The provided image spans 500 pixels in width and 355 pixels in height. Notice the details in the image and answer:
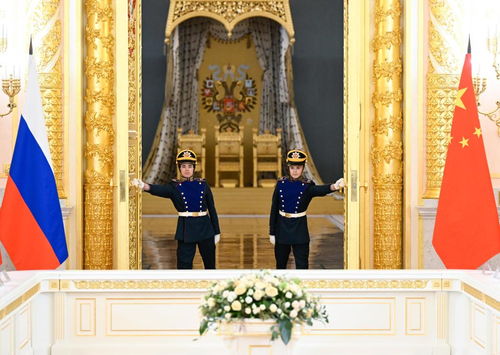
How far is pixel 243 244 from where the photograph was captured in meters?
10.8

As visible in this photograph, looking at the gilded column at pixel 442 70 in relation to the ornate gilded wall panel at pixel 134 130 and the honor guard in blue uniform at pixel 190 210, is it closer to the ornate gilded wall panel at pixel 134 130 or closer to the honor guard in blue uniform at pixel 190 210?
the honor guard in blue uniform at pixel 190 210

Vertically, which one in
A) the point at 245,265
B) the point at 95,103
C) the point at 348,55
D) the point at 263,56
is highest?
the point at 263,56

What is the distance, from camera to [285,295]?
3.84 meters

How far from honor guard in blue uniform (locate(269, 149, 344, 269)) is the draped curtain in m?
8.82

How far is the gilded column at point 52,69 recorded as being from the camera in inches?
270

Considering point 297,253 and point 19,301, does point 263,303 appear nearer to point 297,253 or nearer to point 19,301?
point 19,301

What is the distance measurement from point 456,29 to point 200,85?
10.1 meters

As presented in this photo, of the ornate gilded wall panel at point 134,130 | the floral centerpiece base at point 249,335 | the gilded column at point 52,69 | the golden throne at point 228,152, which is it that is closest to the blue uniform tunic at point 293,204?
the ornate gilded wall panel at point 134,130

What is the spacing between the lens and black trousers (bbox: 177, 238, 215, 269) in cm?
705

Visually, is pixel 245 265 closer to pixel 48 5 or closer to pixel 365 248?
pixel 365 248

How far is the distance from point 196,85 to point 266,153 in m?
2.04

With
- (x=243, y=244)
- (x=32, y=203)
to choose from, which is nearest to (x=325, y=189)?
(x=32, y=203)

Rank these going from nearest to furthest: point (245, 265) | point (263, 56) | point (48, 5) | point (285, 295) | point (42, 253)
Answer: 1. point (285, 295)
2. point (42, 253)
3. point (48, 5)
4. point (245, 265)
5. point (263, 56)

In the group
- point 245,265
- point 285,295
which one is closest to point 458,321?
point 285,295
